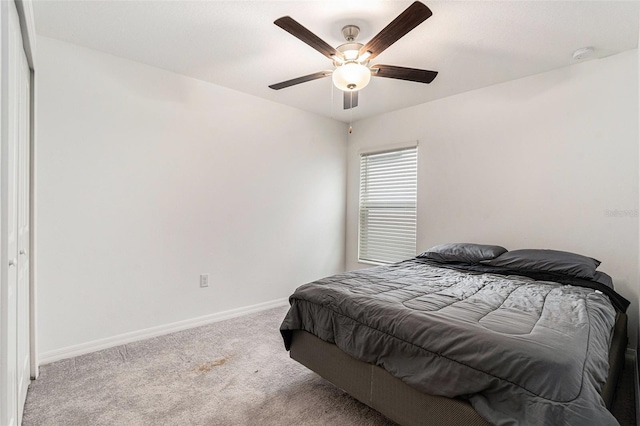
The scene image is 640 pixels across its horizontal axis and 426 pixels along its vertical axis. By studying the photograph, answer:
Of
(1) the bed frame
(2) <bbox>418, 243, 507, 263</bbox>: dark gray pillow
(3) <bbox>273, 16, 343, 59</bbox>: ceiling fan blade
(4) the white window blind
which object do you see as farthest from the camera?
(4) the white window blind

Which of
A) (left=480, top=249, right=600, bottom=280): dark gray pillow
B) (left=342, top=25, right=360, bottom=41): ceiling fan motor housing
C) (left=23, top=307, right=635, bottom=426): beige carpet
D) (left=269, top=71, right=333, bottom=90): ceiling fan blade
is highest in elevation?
(left=342, top=25, right=360, bottom=41): ceiling fan motor housing

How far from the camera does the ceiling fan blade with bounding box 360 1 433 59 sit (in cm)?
165

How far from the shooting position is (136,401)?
6.41 feet

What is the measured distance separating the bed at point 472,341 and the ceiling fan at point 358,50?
1383 millimetres

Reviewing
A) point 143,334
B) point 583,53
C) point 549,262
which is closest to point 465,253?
point 549,262

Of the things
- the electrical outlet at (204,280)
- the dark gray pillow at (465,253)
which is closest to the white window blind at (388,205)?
the dark gray pillow at (465,253)

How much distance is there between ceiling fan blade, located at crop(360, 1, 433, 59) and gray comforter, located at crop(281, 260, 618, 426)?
153 cm

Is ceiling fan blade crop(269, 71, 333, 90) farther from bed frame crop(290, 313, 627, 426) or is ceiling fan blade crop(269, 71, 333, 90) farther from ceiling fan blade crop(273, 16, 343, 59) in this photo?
bed frame crop(290, 313, 627, 426)

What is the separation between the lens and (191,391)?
81.2 inches

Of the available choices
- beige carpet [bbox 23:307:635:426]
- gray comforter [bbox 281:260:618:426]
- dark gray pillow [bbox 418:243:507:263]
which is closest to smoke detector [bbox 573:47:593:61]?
dark gray pillow [bbox 418:243:507:263]

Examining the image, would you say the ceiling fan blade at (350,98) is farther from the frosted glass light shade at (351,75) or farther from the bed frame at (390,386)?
the bed frame at (390,386)

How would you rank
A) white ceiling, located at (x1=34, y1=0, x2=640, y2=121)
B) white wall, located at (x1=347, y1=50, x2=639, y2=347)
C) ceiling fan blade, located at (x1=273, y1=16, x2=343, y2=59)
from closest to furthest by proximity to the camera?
ceiling fan blade, located at (x1=273, y1=16, x2=343, y2=59), white ceiling, located at (x1=34, y1=0, x2=640, y2=121), white wall, located at (x1=347, y1=50, x2=639, y2=347)

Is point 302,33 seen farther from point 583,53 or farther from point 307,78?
point 583,53

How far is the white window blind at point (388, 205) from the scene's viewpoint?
160 inches
